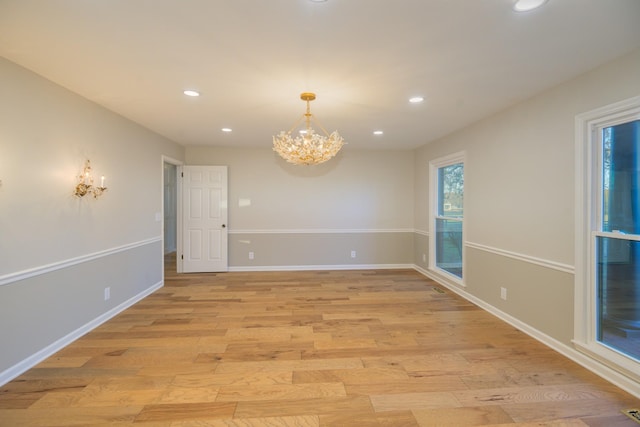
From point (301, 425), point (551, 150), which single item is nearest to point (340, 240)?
point (551, 150)

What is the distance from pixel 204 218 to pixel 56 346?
2999 mm

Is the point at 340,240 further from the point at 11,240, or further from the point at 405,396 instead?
the point at 11,240

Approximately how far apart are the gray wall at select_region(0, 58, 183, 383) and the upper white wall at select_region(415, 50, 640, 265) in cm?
457

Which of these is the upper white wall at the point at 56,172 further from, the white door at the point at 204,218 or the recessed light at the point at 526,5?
the recessed light at the point at 526,5

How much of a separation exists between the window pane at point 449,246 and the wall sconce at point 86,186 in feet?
15.6

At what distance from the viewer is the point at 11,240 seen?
2.15m

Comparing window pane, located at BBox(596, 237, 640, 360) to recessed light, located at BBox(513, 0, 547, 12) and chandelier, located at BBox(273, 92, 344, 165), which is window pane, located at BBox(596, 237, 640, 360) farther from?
chandelier, located at BBox(273, 92, 344, 165)

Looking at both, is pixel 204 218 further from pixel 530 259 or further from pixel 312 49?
pixel 530 259

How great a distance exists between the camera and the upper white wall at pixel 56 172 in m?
2.15

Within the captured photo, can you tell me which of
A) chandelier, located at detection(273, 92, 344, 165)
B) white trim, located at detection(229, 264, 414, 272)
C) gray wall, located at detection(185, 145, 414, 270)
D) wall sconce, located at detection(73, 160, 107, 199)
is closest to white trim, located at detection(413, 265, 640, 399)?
white trim, located at detection(229, 264, 414, 272)

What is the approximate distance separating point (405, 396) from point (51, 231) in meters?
3.27

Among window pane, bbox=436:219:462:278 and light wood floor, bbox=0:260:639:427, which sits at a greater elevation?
window pane, bbox=436:219:462:278

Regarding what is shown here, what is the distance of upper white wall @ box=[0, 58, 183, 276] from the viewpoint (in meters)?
2.15

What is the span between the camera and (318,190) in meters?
5.62
